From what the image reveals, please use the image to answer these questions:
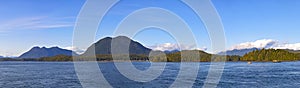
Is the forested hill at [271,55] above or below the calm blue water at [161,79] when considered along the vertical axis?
above

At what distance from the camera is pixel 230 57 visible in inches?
6649

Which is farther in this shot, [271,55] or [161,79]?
[271,55]

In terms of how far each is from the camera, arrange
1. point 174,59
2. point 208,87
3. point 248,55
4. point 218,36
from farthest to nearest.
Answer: point 248,55
point 174,59
point 208,87
point 218,36

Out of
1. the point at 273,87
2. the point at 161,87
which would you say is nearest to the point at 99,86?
the point at 161,87

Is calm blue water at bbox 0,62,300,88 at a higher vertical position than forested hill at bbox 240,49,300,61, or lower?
lower

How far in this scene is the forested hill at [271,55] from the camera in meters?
152

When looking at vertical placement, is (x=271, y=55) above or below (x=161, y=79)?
above

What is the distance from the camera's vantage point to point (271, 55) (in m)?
155

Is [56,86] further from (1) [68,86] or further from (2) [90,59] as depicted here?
(2) [90,59]

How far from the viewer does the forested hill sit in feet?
500

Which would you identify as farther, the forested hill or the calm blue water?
the forested hill

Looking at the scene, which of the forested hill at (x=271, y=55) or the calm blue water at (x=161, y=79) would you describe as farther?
the forested hill at (x=271, y=55)

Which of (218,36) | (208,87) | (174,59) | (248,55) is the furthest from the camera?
(248,55)

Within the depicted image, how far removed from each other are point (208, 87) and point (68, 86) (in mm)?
12777
